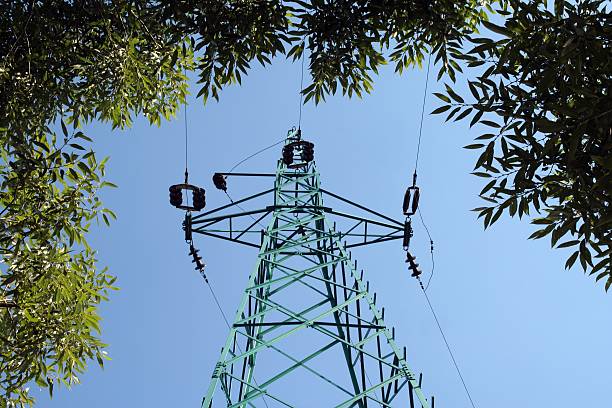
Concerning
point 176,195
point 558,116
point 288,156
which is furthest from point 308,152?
point 558,116

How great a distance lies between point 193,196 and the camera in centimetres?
922

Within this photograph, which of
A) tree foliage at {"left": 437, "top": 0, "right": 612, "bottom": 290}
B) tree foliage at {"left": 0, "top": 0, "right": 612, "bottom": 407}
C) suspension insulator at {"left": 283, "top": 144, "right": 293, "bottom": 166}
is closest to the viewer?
tree foliage at {"left": 437, "top": 0, "right": 612, "bottom": 290}

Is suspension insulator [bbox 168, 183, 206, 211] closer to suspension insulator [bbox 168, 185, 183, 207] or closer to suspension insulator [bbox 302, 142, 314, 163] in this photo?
suspension insulator [bbox 168, 185, 183, 207]

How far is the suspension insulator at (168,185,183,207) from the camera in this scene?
9.03 metres

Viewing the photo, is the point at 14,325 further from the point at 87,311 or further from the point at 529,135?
the point at 529,135

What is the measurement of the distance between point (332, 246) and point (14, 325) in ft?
12.3

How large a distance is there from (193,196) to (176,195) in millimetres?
242

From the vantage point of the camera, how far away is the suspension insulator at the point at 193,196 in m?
9.05

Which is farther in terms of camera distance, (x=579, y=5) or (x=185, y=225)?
(x=185, y=225)

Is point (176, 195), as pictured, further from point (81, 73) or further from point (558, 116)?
point (558, 116)

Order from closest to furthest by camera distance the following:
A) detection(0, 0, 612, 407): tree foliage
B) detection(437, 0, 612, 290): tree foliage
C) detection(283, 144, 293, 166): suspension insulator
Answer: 1. detection(437, 0, 612, 290): tree foliage
2. detection(0, 0, 612, 407): tree foliage
3. detection(283, 144, 293, 166): suspension insulator

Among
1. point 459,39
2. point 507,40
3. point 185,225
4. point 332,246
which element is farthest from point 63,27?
point 507,40

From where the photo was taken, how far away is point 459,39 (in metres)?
8.06

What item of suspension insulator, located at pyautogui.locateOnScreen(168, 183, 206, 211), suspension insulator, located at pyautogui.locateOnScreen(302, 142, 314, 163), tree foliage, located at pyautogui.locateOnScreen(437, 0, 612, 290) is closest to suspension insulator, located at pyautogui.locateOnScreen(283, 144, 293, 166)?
suspension insulator, located at pyautogui.locateOnScreen(302, 142, 314, 163)
